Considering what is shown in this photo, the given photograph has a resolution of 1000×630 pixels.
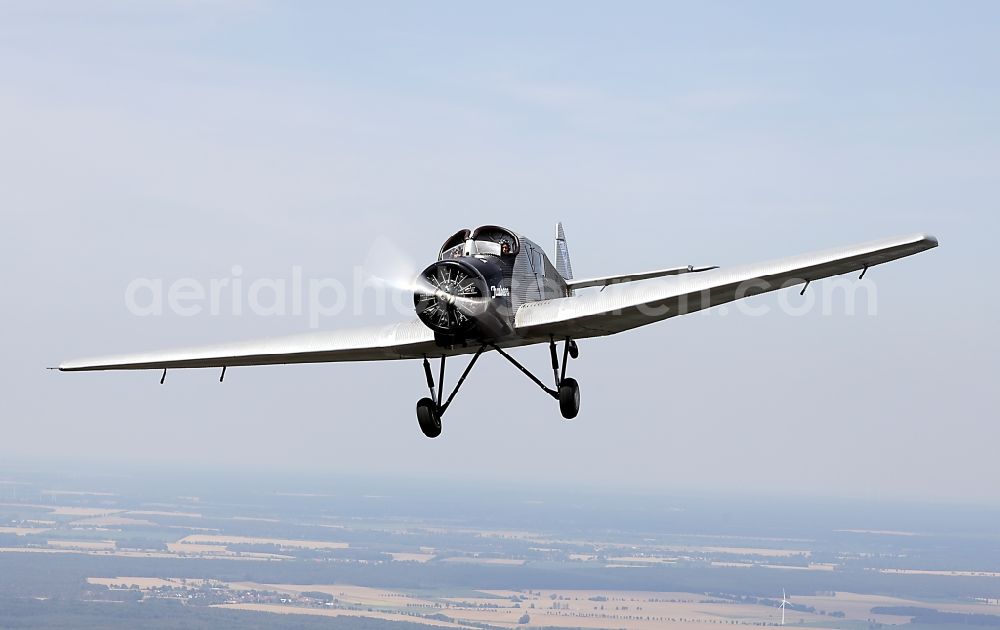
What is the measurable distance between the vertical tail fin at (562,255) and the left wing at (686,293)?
24.1 ft

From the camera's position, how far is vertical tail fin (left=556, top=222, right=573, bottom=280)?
102ft

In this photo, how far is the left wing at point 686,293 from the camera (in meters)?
20.1

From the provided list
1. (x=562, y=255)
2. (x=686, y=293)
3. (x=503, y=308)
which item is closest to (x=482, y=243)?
(x=503, y=308)

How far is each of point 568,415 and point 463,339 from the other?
286cm

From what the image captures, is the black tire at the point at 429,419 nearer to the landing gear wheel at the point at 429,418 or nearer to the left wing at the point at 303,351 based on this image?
the landing gear wheel at the point at 429,418

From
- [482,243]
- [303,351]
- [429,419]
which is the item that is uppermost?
[482,243]

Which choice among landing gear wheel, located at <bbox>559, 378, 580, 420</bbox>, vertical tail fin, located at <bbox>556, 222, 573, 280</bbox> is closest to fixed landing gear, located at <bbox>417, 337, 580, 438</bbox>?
landing gear wheel, located at <bbox>559, 378, 580, 420</bbox>

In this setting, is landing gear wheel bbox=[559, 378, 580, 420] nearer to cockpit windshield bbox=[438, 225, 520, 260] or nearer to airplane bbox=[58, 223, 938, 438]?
airplane bbox=[58, 223, 938, 438]

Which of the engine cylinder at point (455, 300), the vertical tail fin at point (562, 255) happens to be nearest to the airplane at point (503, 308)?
the engine cylinder at point (455, 300)

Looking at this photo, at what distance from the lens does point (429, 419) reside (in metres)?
23.3

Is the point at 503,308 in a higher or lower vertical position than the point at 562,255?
lower

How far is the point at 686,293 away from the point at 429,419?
5593mm

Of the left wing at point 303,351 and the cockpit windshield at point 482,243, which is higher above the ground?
the cockpit windshield at point 482,243

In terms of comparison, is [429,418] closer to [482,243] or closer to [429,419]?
[429,419]
